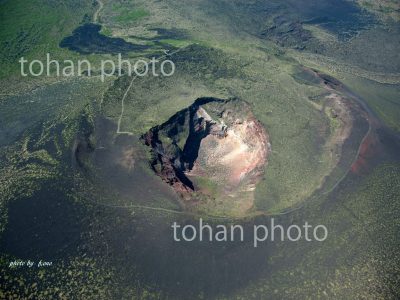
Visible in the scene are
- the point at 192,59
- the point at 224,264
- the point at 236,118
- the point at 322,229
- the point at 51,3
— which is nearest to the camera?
the point at 224,264

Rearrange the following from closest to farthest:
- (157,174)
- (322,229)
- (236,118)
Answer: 1. (322,229)
2. (157,174)
3. (236,118)

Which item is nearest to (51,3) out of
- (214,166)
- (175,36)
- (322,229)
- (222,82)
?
(175,36)

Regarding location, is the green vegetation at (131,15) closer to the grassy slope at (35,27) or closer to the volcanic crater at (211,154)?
the grassy slope at (35,27)

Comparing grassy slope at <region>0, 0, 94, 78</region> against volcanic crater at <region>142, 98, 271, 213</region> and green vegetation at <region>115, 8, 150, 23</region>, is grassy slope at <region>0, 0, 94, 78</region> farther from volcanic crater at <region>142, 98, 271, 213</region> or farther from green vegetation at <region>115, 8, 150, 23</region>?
volcanic crater at <region>142, 98, 271, 213</region>

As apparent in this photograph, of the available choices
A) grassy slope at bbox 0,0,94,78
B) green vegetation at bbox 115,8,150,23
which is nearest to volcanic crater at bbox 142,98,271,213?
grassy slope at bbox 0,0,94,78

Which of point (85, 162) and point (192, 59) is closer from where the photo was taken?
point (85, 162)

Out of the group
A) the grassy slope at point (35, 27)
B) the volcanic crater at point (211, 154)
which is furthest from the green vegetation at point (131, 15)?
the volcanic crater at point (211, 154)

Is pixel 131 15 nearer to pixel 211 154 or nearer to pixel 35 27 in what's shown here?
pixel 35 27

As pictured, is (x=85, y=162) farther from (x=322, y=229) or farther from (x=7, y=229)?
(x=322, y=229)
